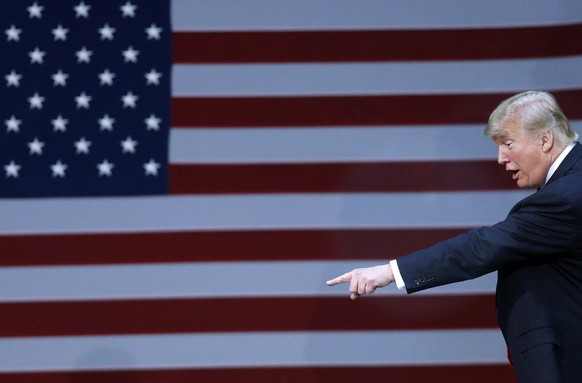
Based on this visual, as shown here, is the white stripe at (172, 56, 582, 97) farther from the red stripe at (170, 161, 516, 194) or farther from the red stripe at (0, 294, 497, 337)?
the red stripe at (0, 294, 497, 337)

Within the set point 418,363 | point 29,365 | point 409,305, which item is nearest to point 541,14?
point 409,305

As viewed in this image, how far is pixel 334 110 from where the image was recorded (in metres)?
3.25

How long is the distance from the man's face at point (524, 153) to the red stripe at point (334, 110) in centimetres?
135

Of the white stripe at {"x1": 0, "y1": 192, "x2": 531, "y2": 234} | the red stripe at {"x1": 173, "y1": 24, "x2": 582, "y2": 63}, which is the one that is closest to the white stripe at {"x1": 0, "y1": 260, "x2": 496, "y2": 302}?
the white stripe at {"x1": 0, "y1": 192, "x2": 531, "y2": 234}

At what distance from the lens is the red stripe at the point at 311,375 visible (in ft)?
10.5

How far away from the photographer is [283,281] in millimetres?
3209

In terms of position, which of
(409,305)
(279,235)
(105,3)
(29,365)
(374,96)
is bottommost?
(29,365)

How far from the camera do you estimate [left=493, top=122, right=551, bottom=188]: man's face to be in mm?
1865

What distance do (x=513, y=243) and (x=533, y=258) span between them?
0.33 ft

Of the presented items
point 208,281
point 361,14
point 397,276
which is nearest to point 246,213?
point 208,281

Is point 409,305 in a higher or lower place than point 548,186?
lower

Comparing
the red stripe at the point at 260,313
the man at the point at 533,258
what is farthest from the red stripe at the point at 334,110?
the man at the point at 533,258

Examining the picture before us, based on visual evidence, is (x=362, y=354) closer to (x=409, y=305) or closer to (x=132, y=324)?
(x=409, y=305)

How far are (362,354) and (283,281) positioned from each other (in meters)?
0.43
